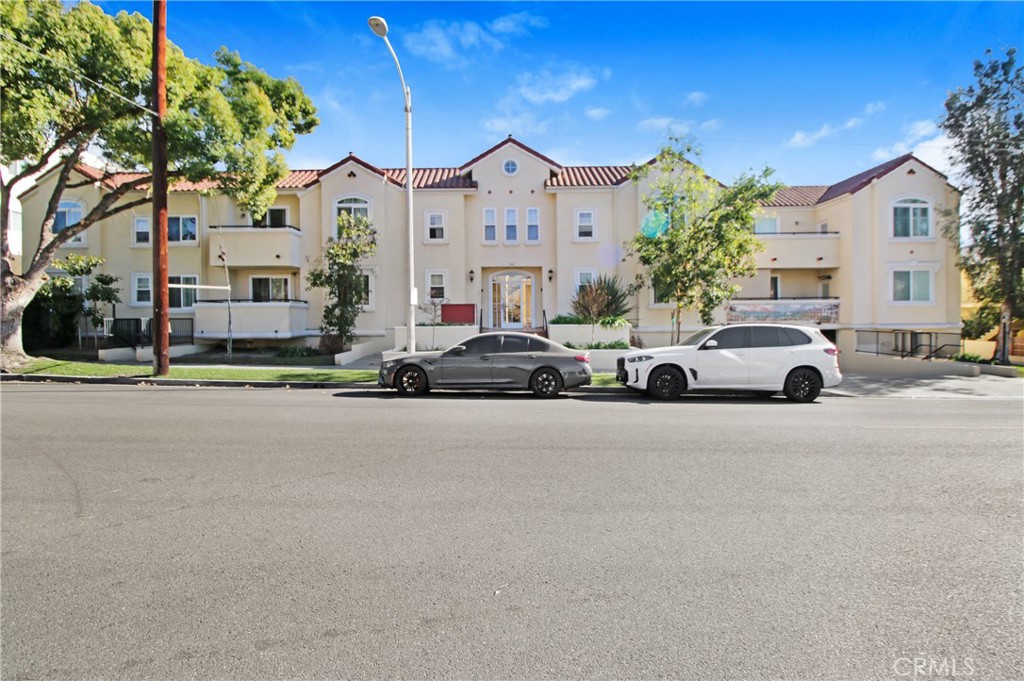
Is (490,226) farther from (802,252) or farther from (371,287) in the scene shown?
(802,252)

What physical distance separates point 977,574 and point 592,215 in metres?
22.8

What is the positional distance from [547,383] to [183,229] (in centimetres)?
2119

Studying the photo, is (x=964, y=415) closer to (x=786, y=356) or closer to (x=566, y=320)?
(x=786, y=356)

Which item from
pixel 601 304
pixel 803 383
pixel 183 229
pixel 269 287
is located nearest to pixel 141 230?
pixel 183 229

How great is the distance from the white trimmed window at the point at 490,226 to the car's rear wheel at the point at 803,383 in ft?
51.4

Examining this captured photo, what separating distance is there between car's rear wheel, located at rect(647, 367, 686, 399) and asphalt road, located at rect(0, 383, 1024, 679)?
16.2 feet

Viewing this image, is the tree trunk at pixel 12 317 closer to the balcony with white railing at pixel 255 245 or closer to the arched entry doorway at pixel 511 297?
the balcony with white railing at pixel 255 245

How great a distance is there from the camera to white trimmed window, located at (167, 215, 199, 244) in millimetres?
26234

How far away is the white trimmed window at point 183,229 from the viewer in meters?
26.2

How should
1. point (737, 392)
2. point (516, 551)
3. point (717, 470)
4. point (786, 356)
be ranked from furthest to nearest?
1. point (737, 392)
2. point (786, 356)
3. point (717, 470)
4. point (516, 551)

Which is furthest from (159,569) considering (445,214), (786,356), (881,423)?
(445,214)

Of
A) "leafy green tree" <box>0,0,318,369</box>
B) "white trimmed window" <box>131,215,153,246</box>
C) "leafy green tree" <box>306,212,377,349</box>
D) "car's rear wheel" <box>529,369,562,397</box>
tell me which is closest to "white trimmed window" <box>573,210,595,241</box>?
"leafy green tree" <box>306,212,377,349</box>

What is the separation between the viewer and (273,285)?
2684 centimetres

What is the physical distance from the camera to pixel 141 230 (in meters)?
26.8
